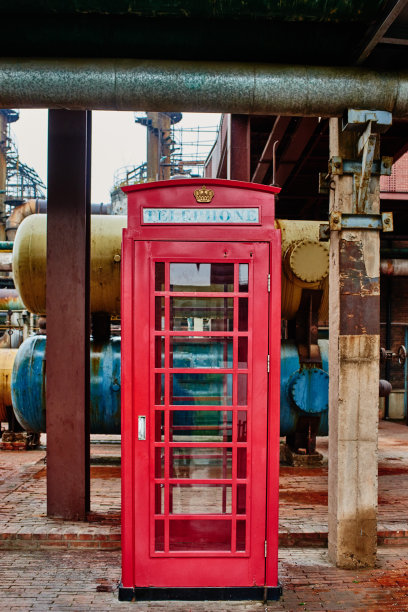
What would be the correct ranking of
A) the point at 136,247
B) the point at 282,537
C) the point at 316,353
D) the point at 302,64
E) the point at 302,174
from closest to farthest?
the point at 136,247 < the point at 302,64 < the point at 282,537 < the point at 316,353 < the point at 302,174

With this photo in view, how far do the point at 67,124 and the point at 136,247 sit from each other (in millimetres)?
2433

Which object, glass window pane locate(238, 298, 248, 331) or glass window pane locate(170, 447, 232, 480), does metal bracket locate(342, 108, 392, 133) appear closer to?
glass window pane locate(238, 298, 248, 331)

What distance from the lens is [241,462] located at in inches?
147

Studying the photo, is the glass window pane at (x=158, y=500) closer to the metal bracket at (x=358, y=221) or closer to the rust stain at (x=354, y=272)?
the rust stain at (x=354, y=272)

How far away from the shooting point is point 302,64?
4.37m

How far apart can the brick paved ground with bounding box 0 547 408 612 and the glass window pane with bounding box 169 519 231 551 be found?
1.46ft

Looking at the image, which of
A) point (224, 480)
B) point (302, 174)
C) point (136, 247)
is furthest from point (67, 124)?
point (302, 174)

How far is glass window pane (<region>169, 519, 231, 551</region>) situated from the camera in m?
3.79

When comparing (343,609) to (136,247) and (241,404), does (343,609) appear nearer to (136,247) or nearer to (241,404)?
(241,404)

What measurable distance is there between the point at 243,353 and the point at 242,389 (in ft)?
0.93

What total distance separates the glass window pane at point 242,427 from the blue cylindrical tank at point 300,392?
3.75 meters

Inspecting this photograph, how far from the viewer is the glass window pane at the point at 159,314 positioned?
372 cm

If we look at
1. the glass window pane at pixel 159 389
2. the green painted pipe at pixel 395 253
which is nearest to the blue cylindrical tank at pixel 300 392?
the glass window pane at pixel 159 389

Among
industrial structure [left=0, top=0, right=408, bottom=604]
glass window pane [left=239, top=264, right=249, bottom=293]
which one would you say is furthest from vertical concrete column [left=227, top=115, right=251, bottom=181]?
glass window pane [left=239, top=264, right=249, bottom=293]
